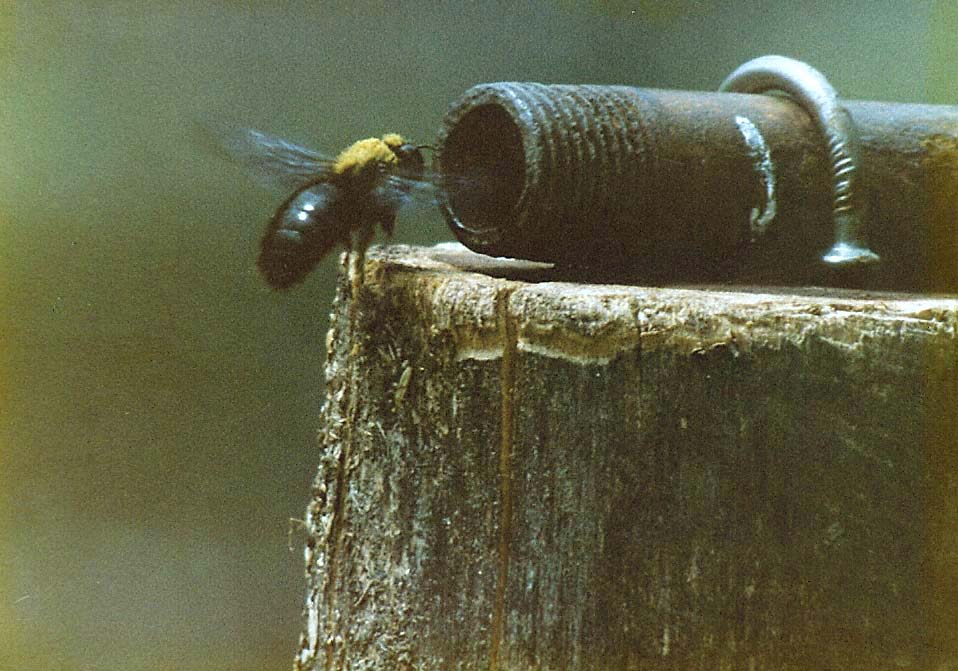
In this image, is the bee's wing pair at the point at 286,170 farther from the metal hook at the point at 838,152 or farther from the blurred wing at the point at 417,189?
the metal hook at the point at 838,152

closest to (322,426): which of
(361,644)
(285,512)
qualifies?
(361,644)

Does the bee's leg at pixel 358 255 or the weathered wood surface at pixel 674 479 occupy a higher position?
the bee's leg at pixel 358 255

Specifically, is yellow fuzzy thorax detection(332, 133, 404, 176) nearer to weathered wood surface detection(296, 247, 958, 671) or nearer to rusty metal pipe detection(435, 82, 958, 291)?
rusty metal pipe detection(435, 82, 958, 291)

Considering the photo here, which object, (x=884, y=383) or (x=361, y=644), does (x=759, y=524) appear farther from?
(x=361, y=644)

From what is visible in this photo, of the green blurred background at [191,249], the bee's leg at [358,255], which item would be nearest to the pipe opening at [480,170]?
the bee's leg at [358,255]

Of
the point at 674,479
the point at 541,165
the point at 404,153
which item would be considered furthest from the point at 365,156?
the point at 674,479

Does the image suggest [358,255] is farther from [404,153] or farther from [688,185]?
[688,185]

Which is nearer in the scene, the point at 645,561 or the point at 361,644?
the point at 645,561
